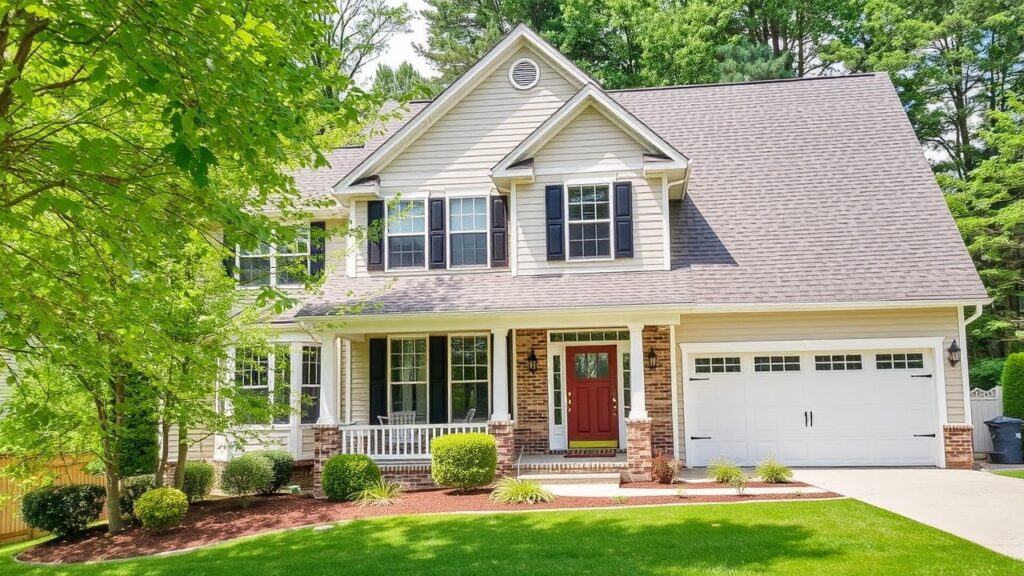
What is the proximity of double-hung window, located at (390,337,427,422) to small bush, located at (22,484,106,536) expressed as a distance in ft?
18.9

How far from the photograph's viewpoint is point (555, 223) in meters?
14.9

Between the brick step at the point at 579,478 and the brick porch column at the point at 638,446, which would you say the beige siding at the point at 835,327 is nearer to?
the brick porch column at the point at 638,446

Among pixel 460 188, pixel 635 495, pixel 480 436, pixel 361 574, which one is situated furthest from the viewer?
pixel 460 188

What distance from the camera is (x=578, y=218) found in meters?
14.9

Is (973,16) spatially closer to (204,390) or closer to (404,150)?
(404,150)

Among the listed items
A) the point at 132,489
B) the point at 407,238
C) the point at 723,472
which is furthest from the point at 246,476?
the point at 723,472

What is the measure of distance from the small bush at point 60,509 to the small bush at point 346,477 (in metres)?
3.77

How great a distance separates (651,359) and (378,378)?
18.8ft

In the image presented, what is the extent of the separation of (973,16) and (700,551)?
2963 centimetres

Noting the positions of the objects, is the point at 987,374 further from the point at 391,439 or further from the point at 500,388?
the point at 391,439

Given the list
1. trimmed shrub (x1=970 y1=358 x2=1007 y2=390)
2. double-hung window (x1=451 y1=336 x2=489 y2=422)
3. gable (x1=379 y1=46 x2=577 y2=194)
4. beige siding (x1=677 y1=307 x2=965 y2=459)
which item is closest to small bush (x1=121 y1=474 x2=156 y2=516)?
double-hung window (x1=451 y1=336 x2=489 y2=422)

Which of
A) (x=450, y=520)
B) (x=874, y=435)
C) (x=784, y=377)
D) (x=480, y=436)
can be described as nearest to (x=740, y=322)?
(x=784, y=377)

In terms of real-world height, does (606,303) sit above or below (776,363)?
above

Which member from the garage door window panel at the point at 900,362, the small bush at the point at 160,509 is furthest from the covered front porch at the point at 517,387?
the garage door window panel at the point at 900,362
